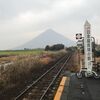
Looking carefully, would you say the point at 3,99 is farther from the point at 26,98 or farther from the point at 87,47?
the point at 87,47

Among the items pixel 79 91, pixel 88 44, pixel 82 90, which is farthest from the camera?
pixel 88 44

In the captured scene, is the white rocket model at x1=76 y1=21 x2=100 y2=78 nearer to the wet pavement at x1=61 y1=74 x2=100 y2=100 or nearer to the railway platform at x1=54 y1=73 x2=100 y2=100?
the wet pavement at x1=61 y1=74 x2=100 y2=100

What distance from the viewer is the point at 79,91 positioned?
13891 mm

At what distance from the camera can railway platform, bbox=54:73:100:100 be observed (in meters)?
12.5

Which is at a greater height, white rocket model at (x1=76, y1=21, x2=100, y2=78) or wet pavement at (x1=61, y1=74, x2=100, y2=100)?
white rocket model at (x1=76, y1=21, x2=100, y2=78)

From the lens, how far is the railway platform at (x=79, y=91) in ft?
40.9

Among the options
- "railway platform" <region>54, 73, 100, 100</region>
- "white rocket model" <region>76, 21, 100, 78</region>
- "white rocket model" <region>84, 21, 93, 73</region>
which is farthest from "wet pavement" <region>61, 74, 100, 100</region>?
"white rocket model" <region>84, 21, 93, 73</region>

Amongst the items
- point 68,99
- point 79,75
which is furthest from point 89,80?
point 68,99

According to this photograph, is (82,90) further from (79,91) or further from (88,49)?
(88,49)

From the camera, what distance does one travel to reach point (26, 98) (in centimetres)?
1340

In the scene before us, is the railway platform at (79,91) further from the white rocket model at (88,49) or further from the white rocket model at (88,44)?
the white rocket model at (88,44)

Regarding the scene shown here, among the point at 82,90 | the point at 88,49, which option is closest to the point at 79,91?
the point at 82,90

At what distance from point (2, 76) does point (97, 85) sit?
21.9 ft

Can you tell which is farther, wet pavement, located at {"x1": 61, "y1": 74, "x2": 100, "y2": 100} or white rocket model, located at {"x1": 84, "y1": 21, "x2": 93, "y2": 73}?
white rocket model, located at {"x1": 84, "y1": 21, "x2": 93, "y2": 73}
